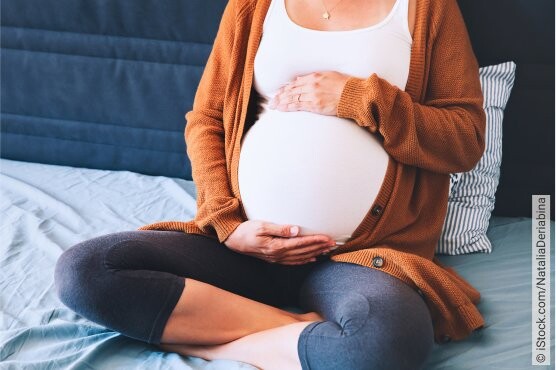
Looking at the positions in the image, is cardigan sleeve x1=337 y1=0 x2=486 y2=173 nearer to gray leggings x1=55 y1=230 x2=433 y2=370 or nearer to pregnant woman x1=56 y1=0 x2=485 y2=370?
pregnant woman x1=56 y1=0 x2=485 y2=370

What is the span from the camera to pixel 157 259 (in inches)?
48.2

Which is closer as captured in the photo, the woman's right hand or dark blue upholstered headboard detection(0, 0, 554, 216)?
the woman's right hand

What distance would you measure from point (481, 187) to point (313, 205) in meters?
0.53

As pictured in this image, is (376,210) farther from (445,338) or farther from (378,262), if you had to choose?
(445,338)

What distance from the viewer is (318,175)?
4.10ft

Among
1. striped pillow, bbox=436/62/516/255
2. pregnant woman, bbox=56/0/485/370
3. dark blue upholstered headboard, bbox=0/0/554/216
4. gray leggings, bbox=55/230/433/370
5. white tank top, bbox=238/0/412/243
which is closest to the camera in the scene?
gray leggings, bbox=55/230/433/370

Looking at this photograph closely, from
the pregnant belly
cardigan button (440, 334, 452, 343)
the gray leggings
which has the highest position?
the pregnant belly

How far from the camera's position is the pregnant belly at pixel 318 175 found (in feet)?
4.10

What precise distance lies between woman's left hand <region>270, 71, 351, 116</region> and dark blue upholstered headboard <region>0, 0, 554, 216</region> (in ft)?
1.82

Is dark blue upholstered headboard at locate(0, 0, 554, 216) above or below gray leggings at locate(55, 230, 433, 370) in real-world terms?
above

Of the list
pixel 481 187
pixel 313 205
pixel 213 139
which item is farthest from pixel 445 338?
pixel 213 139

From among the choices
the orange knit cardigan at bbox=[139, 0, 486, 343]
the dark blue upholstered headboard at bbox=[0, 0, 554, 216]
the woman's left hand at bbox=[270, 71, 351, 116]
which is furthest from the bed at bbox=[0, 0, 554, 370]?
the woman's left hand at bbox=[270, 71, 351, 116]

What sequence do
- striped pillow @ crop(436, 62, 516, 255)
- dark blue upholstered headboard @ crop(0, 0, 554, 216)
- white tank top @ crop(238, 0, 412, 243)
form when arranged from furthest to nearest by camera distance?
dark blue upholstered headboard @ crop(0, 0, 554, 216)
striped pillow @ crop(436, 62, 516, 255)
white tank top @ crop(238, 0, 412, 243)

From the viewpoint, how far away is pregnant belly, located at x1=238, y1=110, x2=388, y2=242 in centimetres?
125
